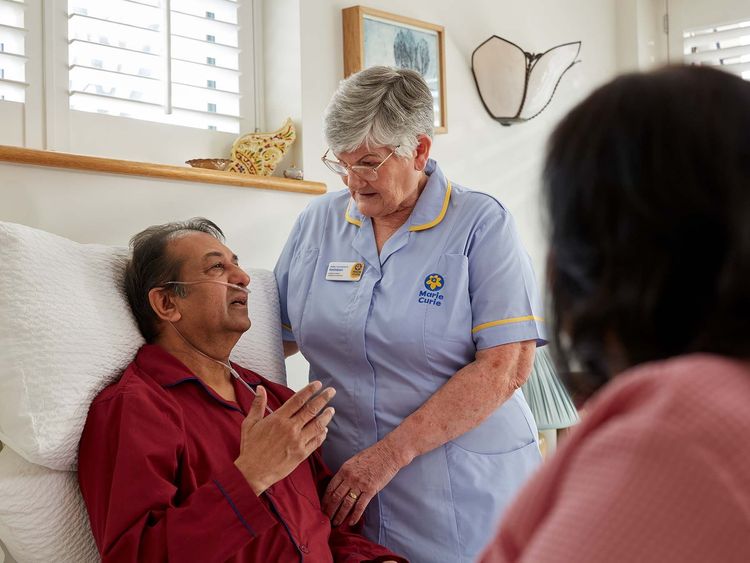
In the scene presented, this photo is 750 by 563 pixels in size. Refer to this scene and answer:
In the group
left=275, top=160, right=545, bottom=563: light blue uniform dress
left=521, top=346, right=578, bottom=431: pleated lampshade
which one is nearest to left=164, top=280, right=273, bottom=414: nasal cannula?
left=275, top=160, right=545, bottom=563: light blue uniform dress

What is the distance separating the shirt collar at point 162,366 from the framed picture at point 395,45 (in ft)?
3.90

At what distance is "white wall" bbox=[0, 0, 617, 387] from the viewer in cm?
195

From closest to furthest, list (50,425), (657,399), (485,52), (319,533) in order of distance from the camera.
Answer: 1. (657,399)
2. (50,425)
3. (319,533)
4. (485,52)

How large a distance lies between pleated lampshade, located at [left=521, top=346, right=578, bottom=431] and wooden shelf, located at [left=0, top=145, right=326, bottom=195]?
1.02 metres

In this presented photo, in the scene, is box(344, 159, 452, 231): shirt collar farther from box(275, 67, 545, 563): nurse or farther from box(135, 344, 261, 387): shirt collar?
box(135, 344, 261, 387): shirt collar

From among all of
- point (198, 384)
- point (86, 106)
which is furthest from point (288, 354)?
point (86, 106)

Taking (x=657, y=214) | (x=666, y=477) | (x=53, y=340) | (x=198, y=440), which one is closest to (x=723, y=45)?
(x=198, y=440)

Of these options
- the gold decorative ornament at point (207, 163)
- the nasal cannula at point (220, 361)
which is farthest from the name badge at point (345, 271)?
the gold decorative ornament at point (207, 163)

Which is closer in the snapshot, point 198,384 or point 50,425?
point 50,425

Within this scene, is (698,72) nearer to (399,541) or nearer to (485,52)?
(399,541)

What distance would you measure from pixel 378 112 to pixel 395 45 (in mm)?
1127

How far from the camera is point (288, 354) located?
2135 mm

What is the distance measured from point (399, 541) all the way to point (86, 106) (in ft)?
4.41

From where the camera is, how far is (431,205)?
1906 millimetres
